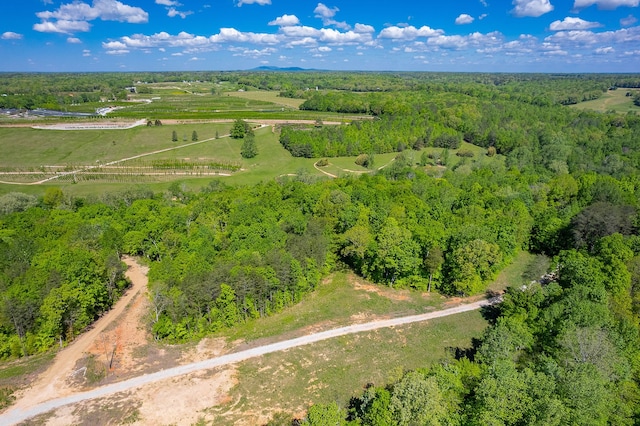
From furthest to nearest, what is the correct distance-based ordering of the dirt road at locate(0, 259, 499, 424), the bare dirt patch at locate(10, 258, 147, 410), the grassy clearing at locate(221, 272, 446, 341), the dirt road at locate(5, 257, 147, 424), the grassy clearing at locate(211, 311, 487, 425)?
the grassy clearing at locate(221, 272, 446, 341)
the grassy clearing at locate(211, 311, 487, 425)
the bare dirt patch at locate(10, 258, 147, 410)
the dirt road at locate(5, 257, 147, 424)
the dirt road at locate(0, 259, 499, 424)

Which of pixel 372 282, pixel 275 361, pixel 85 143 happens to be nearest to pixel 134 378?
pixel 275 361

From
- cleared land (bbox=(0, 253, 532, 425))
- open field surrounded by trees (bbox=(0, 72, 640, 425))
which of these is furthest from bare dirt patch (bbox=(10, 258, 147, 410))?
open field surrounded by trees (bbox=(0, 72, 640, 425))

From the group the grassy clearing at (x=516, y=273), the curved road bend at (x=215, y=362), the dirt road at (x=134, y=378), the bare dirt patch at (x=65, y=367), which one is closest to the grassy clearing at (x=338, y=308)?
the curved road bend at (x=215, y=362)

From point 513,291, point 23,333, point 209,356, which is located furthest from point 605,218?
point 23,333

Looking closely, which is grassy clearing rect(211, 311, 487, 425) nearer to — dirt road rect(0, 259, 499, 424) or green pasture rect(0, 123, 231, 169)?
dirt road rect(0, 259, 499, 424)

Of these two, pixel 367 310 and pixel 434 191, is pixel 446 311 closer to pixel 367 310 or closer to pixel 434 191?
pixel 367 310

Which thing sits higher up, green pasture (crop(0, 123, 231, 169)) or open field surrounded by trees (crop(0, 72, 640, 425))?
green pasture (crop(0, 123, 231, 169))

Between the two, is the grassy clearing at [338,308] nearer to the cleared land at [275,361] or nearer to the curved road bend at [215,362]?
the cleared land at [275,361]

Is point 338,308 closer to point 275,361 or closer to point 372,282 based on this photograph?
point 372,282
